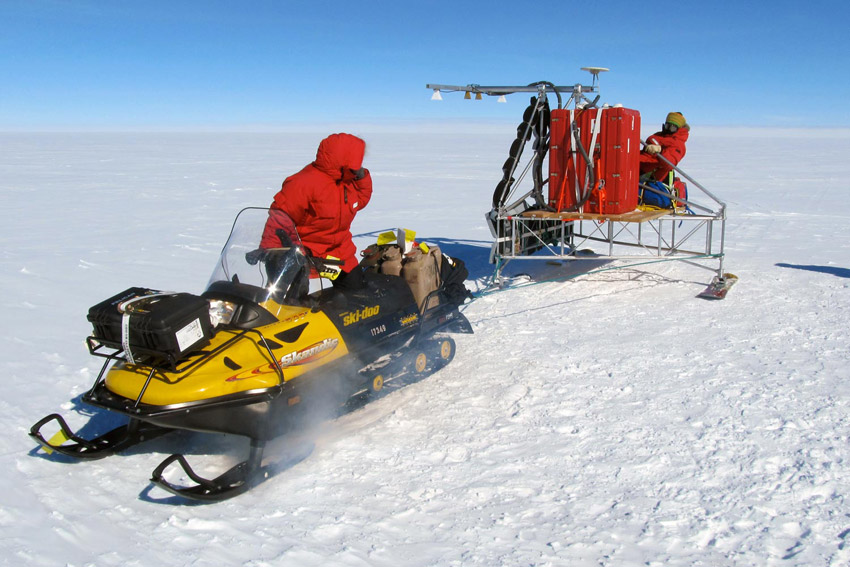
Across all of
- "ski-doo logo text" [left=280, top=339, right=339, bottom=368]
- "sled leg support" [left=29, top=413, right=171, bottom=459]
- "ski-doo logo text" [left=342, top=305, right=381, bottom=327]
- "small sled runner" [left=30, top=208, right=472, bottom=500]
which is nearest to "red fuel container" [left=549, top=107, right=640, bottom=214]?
"small sled runner" [left=30, top=208, right=472, bottom=500]

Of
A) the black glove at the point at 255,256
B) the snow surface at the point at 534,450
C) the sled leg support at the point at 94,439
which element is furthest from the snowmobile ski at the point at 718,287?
the sled leg support at the point at 94,439

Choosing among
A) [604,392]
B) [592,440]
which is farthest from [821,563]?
[604,392]

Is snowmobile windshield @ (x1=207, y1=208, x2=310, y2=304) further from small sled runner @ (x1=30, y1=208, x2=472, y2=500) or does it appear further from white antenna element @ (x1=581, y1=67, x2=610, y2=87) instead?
white antenna element @ (x1=581, y1=67, x2=610, y2=87)

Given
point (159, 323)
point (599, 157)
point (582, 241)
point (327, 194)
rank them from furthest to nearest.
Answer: point (582, 241) → point (599, 157) → point (327, 194) → point (159, 323)

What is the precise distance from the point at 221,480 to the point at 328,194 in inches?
88.4

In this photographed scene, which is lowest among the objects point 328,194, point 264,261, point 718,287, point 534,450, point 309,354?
point 534,450

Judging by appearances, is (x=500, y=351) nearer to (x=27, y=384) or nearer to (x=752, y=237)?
(x=27, y=384)

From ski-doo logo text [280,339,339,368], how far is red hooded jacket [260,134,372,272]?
3.02 ft

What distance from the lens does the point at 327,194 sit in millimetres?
4965

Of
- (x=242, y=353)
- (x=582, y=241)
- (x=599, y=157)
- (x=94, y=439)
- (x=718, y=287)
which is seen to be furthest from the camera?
(x=582, y=241)

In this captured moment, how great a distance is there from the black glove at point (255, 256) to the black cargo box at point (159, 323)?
52cm

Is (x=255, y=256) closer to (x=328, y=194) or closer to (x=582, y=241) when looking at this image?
(x=328, y=194)

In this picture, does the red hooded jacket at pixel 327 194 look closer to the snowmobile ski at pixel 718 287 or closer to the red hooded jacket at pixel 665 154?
the snowmobile ski at pixel 718 287

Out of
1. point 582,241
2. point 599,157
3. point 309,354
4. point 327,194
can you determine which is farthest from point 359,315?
point 582,241
